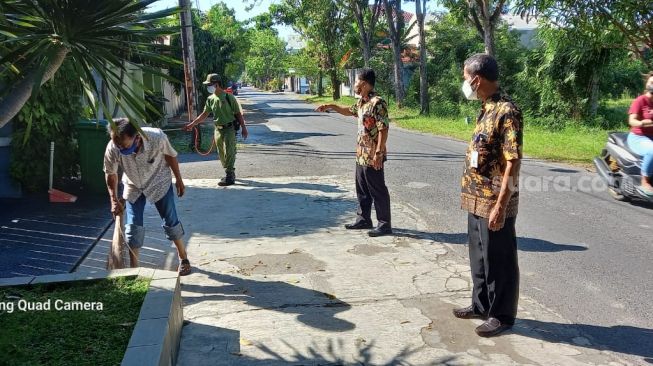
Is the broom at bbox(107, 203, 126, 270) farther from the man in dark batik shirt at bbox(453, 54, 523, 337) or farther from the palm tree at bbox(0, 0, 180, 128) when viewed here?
the man in dark batik shirt at bbox(453, 54, 523, 337)

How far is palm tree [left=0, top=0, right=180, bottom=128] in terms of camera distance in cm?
241

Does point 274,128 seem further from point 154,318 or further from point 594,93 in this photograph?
point 154,318

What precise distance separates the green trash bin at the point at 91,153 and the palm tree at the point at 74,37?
591 centimetres

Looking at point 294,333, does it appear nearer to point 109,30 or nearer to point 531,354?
point 531,354

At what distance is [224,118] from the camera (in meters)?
8.89

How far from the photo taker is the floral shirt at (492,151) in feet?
11.5

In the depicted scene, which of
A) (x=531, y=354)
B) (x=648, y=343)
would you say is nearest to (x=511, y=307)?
(x=531, y=354)

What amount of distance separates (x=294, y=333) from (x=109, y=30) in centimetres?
226

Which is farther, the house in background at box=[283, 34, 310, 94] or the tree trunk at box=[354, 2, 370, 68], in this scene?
the house in background at box=[283, 34, 310, 94]

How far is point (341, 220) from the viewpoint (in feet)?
22.6

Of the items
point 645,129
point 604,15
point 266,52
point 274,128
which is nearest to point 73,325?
point 645,129

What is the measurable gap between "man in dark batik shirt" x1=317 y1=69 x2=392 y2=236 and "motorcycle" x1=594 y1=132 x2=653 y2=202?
3480 mm

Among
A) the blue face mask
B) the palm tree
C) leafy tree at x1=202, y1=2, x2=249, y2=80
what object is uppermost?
leafy tree at x1=202, y1=2, x2=249, y2=80

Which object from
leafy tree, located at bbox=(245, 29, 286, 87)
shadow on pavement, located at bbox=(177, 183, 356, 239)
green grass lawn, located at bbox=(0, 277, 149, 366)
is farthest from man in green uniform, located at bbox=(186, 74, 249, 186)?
leafy tree, located at bbox=(245, 29, 286, 87)
